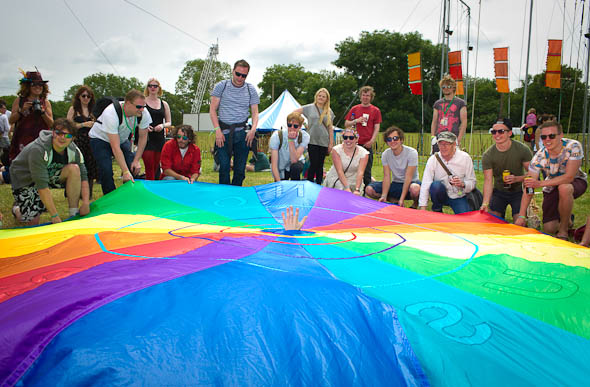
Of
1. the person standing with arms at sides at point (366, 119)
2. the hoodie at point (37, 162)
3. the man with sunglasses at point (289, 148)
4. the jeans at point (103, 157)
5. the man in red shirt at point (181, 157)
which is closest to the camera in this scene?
the hoodie at point (37, 162)

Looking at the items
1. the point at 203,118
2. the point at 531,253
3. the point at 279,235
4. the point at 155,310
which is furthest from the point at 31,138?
the point at 203,118

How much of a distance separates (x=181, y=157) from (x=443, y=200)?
2.85m

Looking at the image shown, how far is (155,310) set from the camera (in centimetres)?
139

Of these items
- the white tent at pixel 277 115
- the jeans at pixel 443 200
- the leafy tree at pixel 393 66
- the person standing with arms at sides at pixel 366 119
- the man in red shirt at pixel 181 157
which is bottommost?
the jeans at pixel 443 200

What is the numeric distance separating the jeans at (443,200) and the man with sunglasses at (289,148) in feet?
5.17

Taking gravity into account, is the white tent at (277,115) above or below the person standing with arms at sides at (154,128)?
above

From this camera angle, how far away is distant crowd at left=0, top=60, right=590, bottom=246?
146 inches

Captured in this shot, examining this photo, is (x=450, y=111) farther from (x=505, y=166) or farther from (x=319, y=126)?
(x=319, y=126)

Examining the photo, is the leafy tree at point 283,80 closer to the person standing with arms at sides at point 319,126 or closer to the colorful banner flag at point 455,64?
the colorful banner flag at point 455,64

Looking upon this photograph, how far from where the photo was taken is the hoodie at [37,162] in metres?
3.46

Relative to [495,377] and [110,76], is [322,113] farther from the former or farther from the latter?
[110,76]

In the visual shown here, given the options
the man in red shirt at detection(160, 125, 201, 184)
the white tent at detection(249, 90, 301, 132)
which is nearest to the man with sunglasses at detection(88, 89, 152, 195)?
the man in red shirt at detection(160, 125, 201, 184)

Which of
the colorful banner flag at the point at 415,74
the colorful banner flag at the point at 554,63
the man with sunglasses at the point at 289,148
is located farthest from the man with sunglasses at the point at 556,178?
the colorful banner flag at the point at 415,74

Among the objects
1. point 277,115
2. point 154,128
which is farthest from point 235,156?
point 277,115
